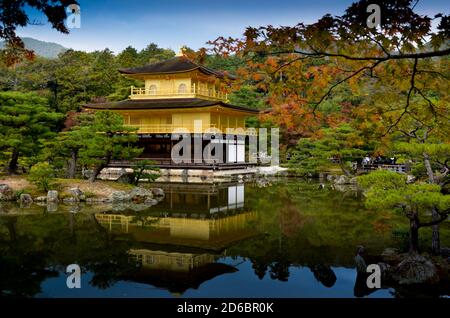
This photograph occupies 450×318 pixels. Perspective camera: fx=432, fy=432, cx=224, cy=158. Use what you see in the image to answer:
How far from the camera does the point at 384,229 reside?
10695 mm

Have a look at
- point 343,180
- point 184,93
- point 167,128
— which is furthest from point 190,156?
point 343,180

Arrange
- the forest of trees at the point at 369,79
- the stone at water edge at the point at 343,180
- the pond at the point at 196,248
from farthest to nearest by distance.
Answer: the stone at water edge at the point at 343,180
the pond at the point at 196,248
the forest of trees at the point at 369,79

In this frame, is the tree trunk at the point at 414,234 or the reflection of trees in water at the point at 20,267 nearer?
the reflection of trees in water at the point at 20,267

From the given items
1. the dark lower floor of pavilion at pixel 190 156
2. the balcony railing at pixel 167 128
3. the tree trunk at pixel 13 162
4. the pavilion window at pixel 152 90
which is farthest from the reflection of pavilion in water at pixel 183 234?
the pavilion window at pixel 152 90

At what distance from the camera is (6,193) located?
1566 cm

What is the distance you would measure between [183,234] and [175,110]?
65.2 feet

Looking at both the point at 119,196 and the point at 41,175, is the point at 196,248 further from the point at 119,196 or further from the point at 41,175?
the point at 41,175

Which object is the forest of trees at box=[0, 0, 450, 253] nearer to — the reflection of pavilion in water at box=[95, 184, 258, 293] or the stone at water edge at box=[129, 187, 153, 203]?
the reflection of pavilion in water at box=[95, 184, 258, 293]

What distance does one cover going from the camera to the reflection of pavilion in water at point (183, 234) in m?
7.23

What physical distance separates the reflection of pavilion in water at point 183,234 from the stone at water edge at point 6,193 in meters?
4.92

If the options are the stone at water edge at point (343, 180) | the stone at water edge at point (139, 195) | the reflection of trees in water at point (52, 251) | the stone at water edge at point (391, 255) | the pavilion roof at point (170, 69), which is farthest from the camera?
the pavilion roof at point (170, 69)

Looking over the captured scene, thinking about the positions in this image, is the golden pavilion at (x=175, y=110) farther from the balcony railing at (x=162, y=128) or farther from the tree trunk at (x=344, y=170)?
the tree trunk at (x=344, y=170)

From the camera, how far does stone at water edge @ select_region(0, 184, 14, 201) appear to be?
1553cm
